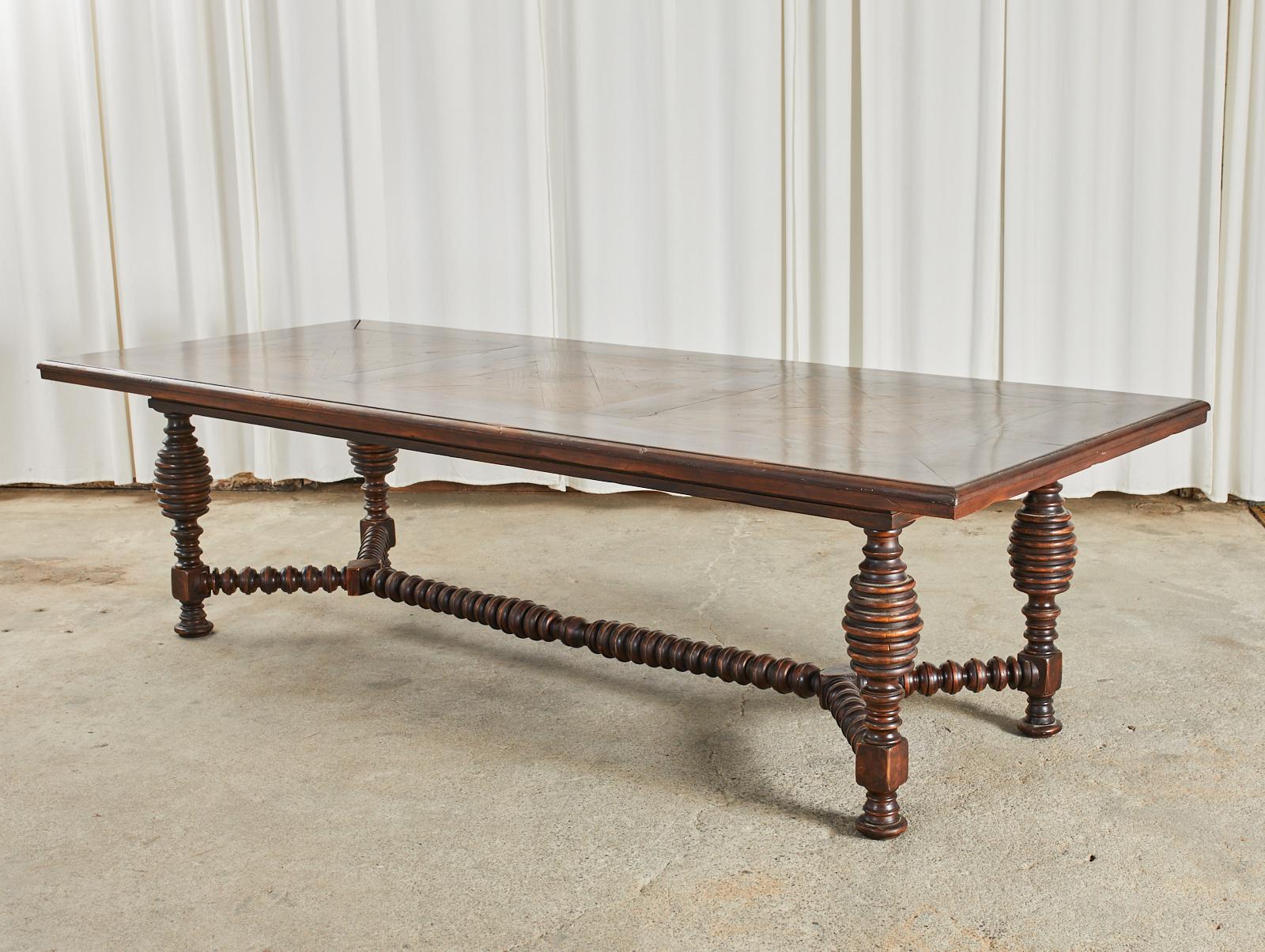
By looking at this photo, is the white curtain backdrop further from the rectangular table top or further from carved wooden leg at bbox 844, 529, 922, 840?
carved wooden leg at bbox 844, 529, 922, 840

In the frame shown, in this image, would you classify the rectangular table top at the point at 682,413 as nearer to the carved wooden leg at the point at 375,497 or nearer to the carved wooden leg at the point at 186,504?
the carved wooden leg at the point at 186,504

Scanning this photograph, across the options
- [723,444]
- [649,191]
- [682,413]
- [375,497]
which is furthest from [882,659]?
[649,191]

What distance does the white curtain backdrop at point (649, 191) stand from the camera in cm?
459

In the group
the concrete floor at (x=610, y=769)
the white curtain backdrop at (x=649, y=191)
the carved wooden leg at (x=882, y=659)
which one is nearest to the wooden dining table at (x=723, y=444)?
the carved wooden leg at (x=882, y=659)

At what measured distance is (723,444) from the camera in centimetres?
233

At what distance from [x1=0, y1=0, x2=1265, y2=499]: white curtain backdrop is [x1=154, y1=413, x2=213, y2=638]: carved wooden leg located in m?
1.57

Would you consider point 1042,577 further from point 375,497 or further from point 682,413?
point 375,497

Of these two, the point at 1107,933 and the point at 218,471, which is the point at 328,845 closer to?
the point at 1107,933

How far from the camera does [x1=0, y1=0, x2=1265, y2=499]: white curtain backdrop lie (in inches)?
181

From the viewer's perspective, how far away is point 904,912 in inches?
87.1

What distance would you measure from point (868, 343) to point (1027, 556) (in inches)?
Answer: 85.4

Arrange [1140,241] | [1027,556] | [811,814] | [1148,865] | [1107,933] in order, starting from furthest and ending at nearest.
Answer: [1140,241]
[1027,556]
[811,814]
[1148,865]
[1107,933]

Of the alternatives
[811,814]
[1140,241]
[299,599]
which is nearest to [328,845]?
[811,814]

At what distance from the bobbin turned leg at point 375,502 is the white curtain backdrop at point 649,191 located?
1.24 metres
